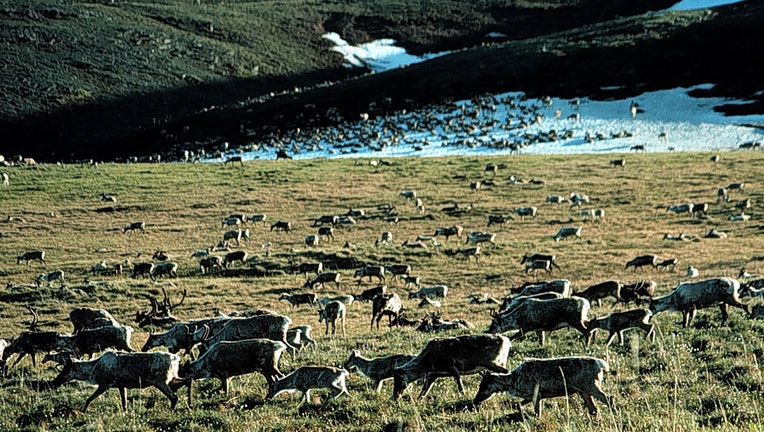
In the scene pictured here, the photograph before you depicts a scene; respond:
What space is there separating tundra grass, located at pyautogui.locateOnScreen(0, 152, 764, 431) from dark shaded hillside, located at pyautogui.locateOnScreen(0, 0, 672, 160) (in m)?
55.0

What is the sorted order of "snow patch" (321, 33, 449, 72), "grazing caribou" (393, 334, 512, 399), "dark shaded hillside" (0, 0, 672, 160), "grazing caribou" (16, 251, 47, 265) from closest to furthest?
"grazing caribou" (393, 334, 512, 399), "grazing caribou" (16, 251, 47, 265), "dark shaded hillside" (0, 0, 672, 160), "snow patch" (321, 33, 449, 72)

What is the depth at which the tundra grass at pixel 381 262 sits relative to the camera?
948 cm

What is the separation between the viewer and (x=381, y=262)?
111 ft

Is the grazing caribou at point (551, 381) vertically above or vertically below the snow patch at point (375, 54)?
below

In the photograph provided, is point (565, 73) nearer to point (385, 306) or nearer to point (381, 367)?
point (385, 306)

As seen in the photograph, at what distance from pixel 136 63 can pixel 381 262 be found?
434ft

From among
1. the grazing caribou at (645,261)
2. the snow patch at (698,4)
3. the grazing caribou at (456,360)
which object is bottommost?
the grazing caribou at (456,360)

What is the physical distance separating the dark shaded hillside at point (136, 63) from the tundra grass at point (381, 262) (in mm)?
54981

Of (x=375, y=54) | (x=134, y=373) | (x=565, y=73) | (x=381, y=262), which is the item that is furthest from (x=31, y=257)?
(x=375, y=54)


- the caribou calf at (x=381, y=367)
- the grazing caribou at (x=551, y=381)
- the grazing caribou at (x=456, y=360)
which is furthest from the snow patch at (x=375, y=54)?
the grazing caribou at (x=551, y=381)

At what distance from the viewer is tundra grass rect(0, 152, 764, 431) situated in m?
9.48

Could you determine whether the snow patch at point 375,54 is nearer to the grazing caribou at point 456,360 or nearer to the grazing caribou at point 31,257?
the grazing caribou at point 31,257

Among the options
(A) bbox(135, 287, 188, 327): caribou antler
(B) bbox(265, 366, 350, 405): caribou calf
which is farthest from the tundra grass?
(A) bbox(135, 287, 188, 327): caribou antler

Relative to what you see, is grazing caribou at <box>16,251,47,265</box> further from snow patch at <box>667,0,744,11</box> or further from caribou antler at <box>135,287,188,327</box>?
snow patch at <box>667,0,744,11</box>
